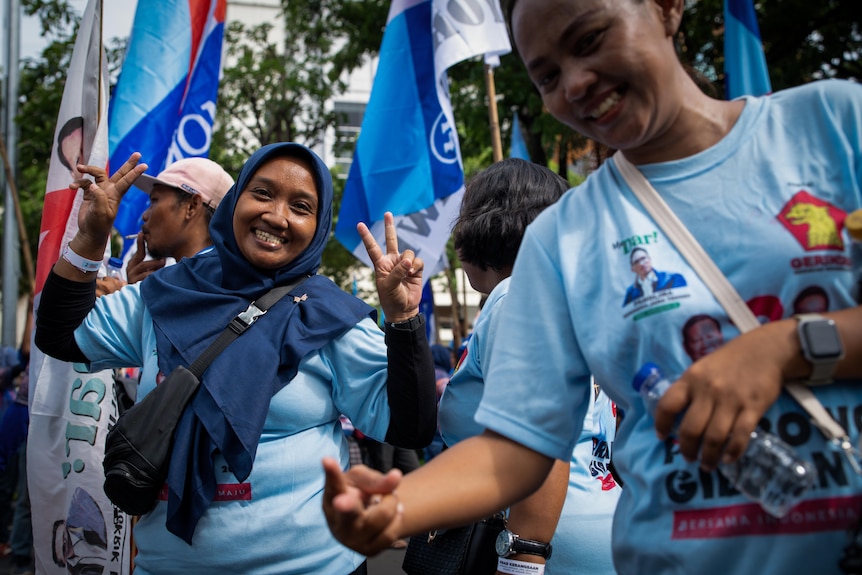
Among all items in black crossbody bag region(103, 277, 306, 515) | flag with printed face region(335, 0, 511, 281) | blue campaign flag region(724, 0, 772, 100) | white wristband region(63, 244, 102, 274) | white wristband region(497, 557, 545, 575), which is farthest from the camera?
blue campaign flag region(724, 0, 772, 100)

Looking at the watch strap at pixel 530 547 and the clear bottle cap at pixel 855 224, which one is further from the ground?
the clear bottle cap at pixel 855 224

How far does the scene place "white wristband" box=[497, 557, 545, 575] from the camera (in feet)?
7.14

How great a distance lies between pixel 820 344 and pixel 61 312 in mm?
2281

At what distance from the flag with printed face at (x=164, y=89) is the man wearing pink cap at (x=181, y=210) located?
5.10ft

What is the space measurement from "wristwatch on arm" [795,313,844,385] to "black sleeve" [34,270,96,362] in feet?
7.27

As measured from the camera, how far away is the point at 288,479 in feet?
7.98

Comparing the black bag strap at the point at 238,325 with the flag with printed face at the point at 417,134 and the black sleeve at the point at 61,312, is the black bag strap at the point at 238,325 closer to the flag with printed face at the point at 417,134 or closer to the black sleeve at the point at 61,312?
the black sleeve at the point at 61,312

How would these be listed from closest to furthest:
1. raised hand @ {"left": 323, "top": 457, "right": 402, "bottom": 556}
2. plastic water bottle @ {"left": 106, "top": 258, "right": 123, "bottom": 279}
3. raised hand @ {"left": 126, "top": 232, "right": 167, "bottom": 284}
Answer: raised hand @ {"left": 323, "top": 457, "right": 402, "bottom": 556} → raised hand @ {"left": 126, "top": 232, "right": 167, "bottom": 284} → plastic water bottle @ {"left": 106, "top": 258, "right": 123, "bottom": 279}

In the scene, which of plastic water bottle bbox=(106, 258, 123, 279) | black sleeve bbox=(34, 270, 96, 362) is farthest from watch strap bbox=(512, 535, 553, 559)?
plastic water bottle bbox=(106, 258, 123, 279)

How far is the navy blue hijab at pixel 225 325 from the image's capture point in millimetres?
2328

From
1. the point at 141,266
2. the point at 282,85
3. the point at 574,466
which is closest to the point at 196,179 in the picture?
the point at 141,266

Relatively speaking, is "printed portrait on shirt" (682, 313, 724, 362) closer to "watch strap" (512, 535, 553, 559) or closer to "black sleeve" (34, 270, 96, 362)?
"watch strap" (512, 535, 553, 559)

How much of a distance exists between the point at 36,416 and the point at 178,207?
107 cm

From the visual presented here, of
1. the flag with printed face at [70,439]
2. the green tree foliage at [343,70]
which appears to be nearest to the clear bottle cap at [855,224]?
the flag with printed face at [70,439]
